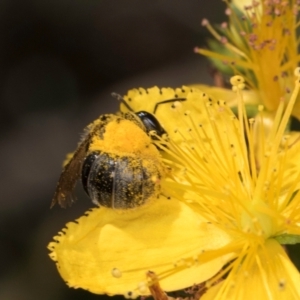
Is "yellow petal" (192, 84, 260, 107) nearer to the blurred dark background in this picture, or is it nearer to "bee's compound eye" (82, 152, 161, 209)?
"bee's compound eye" (82, 152, 161, 209)

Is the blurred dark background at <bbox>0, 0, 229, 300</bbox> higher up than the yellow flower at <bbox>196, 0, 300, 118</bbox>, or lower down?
higher up

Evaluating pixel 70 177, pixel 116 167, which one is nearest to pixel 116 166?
pixel 116 167

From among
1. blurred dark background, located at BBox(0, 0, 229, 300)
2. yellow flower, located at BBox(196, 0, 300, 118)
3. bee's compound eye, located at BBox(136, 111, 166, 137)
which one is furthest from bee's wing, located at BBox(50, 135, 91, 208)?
blurred dark background, located at BBox(0, 0, 229, 300)

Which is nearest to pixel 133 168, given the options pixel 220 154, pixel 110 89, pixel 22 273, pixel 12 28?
pixel 220 154

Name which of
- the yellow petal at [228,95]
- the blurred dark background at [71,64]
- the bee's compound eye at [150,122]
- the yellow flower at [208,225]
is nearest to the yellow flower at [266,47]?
the yellow petal at [228,95]

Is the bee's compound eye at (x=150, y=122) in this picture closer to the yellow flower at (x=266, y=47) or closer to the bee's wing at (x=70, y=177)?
the bee's wing at (x=70, y=177)

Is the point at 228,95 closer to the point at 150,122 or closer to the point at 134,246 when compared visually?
the point at 150,122

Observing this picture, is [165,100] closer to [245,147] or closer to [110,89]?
[245,147]
